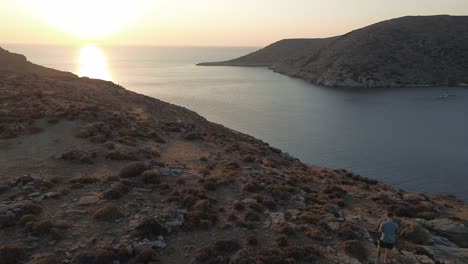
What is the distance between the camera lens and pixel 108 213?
78.8 feet

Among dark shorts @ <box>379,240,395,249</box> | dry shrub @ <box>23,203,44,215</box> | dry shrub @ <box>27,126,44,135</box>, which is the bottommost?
dry shrub @ <box>23,203,44,215</box>

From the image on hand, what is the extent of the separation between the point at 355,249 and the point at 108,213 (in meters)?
13.9

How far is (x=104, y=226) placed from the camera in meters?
23.2

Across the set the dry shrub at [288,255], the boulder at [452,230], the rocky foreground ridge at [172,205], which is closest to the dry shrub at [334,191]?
the rocky foreground ridge at [172,205]

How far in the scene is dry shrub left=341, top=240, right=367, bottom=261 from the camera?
888 inches

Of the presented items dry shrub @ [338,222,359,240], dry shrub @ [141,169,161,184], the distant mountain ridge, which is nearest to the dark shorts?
dry shrub @ [338,222,359,240]

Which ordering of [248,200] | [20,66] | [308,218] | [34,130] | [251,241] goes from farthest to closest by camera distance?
1. [20,66]
2. [34,130]
3. [248,200]
4. [308,218]
5. [251,241]

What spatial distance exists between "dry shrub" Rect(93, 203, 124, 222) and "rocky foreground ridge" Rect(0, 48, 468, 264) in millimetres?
60

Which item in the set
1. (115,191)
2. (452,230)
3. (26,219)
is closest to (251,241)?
(115,191)

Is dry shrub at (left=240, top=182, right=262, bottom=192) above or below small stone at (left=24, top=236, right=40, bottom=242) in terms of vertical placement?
above

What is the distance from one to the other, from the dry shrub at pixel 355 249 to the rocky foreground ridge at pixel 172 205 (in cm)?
6

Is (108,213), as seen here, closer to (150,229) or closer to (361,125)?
(150,229)

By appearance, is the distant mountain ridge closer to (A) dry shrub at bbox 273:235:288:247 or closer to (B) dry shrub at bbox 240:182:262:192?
(B) dry shrub at bbox 240:182:262:192

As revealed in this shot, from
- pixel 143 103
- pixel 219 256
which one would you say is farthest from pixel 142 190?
pixel 143 103
